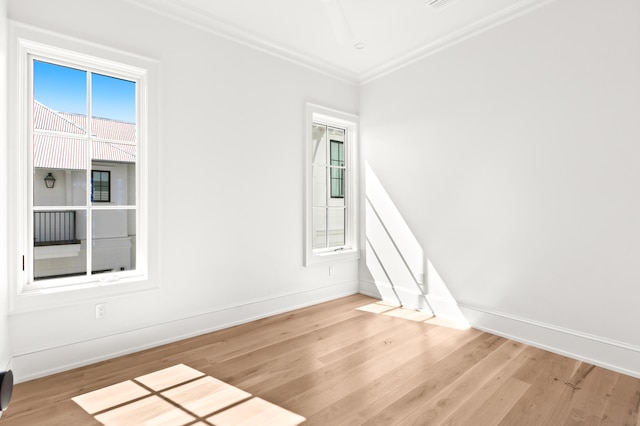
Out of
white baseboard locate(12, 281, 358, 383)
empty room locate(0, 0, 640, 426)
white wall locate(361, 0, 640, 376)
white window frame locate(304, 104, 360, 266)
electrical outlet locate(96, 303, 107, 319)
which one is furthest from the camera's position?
white window frame locate(304, 104, 360, 266)

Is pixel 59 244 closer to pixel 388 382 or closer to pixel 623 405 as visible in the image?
pixel 388 382

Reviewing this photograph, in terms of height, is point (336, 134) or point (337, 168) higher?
point (336, 134)

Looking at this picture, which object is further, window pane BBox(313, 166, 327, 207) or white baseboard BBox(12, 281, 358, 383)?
window pane BBox(313, 166, 327, 207)

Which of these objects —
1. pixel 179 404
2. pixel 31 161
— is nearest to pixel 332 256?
pixel 179 404

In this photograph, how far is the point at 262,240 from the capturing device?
3.49 metres

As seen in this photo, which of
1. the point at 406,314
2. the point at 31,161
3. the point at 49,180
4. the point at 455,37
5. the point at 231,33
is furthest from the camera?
the point at 406,314

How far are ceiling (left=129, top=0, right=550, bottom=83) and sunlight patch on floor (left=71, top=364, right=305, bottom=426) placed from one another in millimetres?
2481

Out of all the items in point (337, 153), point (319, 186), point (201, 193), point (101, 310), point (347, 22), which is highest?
point (347, 22)

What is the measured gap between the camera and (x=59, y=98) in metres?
2.48

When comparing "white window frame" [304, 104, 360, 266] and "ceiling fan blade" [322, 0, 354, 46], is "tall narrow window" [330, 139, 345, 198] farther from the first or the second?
"ceiling fan blade" [322, 0, 354, 46]

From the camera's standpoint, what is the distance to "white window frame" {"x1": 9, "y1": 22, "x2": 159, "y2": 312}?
87.4 inches

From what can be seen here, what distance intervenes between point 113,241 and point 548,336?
3.67m

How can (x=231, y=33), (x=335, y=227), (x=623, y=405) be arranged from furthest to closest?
(x=335, y=227) → (x=231, y=33) → (x=623, y=405)

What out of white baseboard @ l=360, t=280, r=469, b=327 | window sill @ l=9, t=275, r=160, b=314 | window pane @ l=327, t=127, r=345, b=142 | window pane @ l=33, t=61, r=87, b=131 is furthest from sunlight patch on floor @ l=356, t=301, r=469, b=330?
window pane @ l=33, t=61, r=87, b=131
